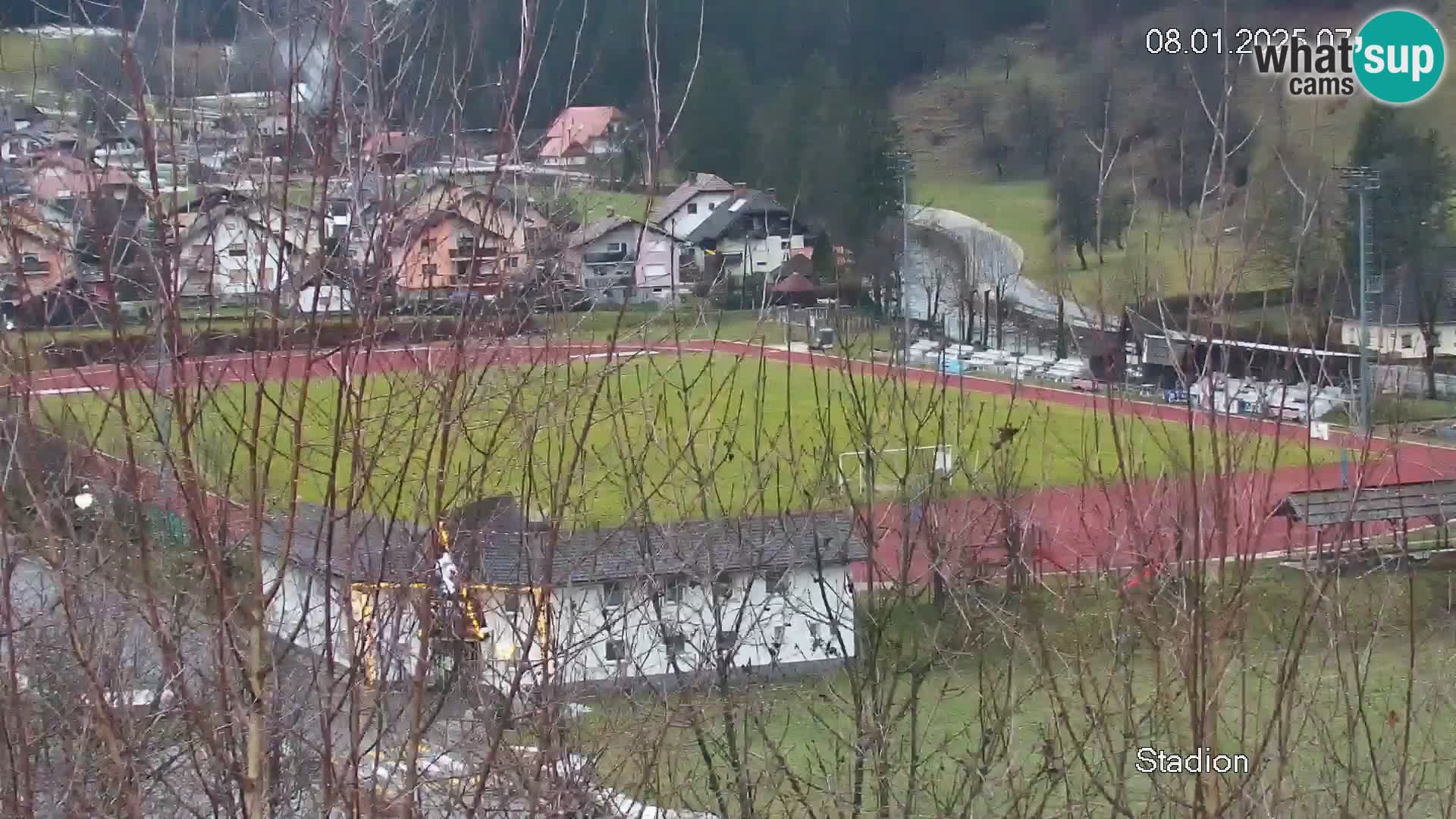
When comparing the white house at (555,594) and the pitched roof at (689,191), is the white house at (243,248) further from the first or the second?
the pitched roof at (689,191)

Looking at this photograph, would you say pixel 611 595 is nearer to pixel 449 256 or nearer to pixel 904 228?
pixel 449 256

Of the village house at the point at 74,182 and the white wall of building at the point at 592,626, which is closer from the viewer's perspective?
the village house at the point at 74,182

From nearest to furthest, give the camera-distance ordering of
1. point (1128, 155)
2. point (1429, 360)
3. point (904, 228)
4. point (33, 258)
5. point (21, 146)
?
point (33, 258) < point (21, 146) < point (1128, 155) < point (1429, 360) < point (904, 228)

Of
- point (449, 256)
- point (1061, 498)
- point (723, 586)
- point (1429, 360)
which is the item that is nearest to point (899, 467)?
point (1061, 498)

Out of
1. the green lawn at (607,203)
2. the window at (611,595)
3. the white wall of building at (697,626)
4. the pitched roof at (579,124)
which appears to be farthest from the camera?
the window at (611,595)

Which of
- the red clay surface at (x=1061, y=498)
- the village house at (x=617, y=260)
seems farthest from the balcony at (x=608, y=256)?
the red clay surface at (x=1061, y=498)
